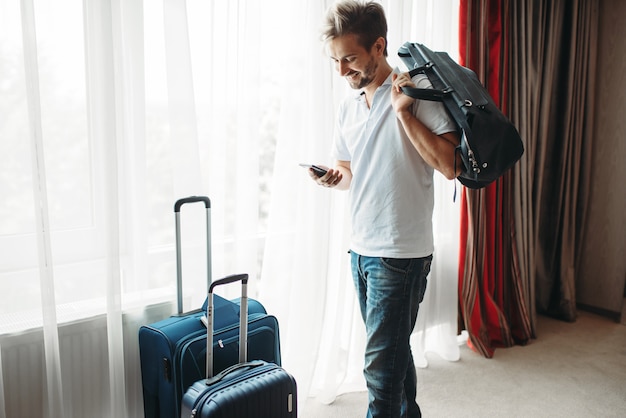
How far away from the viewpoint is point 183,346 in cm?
142

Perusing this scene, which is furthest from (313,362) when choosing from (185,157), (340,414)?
(185,157)

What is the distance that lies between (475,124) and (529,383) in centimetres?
160

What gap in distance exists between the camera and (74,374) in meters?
1.52

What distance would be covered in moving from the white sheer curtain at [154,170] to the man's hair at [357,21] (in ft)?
1.47

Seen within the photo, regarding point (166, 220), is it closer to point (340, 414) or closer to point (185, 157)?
point (185, 157)

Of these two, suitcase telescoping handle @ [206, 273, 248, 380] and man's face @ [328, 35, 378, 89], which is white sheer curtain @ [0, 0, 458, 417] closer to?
suitcase telescoping handle @ [206, 273, 248, 380]

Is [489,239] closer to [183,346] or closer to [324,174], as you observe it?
[324,174]

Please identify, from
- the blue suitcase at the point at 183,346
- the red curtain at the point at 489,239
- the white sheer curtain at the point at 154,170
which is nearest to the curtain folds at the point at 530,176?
the red curtain at the point at 489,239

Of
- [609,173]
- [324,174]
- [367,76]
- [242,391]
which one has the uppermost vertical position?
[367,76]

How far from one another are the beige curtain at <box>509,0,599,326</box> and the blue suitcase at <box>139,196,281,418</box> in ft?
5.91

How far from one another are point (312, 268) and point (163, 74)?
917 mm

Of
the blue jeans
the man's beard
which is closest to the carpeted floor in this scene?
the blue jeans

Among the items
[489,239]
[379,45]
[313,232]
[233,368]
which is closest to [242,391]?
[233,368]

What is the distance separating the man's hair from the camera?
138cm
